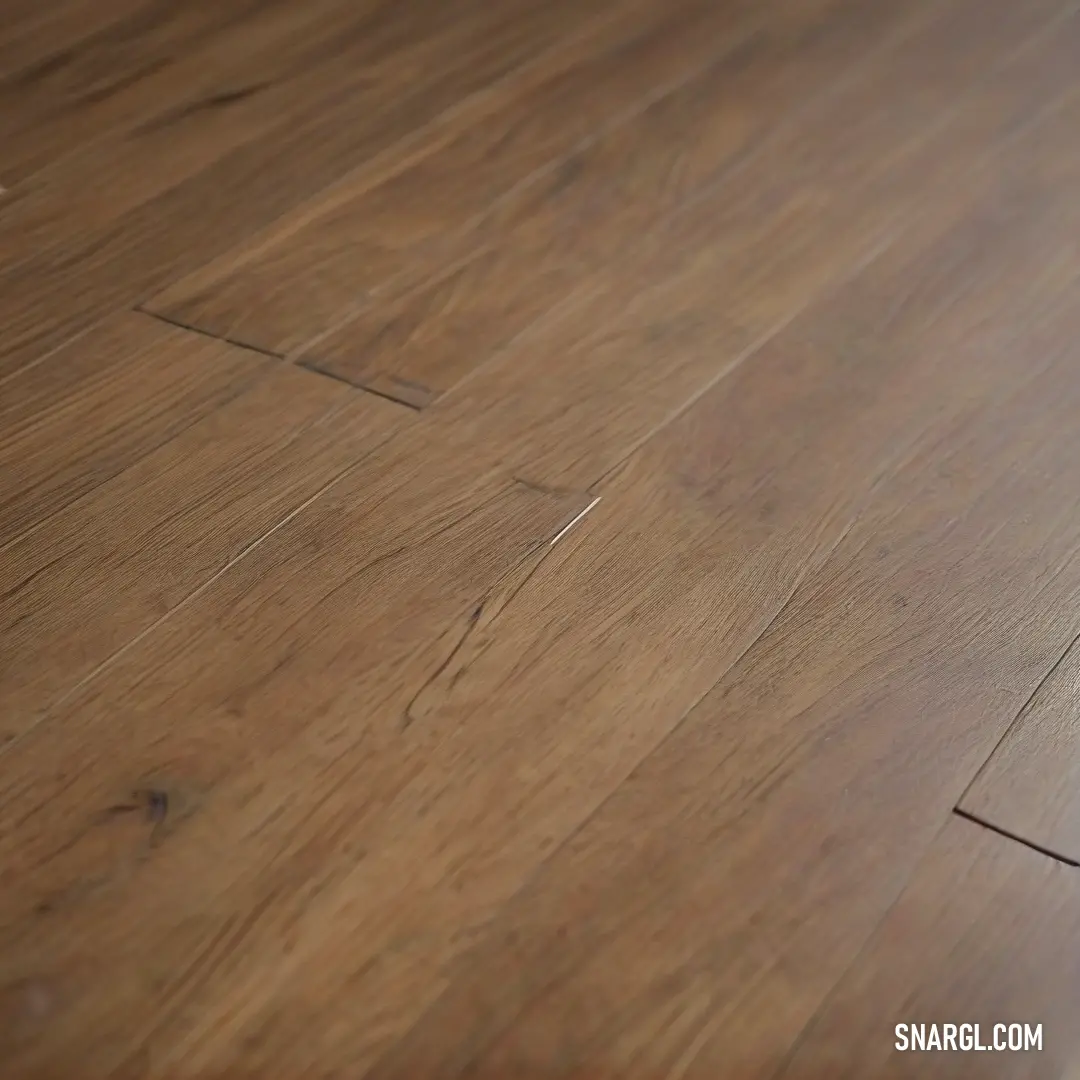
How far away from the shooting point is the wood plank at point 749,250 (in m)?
1.18

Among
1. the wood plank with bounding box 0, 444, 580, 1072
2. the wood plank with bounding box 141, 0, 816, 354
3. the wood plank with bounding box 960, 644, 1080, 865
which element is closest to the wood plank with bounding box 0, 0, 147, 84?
the wood plank with bounding box 141, 0, 816, 354

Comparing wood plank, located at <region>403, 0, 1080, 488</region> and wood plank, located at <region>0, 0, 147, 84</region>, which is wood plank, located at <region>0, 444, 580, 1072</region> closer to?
wood plank, located at <region>403, 0, 1080, 488</region>

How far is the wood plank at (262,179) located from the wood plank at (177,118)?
0.02m

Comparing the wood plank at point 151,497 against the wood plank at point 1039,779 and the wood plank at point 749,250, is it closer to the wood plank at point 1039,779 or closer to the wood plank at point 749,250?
the wood plank at point 749,250

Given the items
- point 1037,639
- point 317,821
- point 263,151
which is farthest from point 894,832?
point 263,151

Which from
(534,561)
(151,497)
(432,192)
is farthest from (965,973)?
(432,192)

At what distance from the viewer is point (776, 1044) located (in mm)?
783

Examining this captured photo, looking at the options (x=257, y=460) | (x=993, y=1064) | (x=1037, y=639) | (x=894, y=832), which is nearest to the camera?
(x=993, y=1064)

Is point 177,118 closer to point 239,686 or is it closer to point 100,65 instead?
point 100,65

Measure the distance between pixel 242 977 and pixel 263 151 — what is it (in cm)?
94

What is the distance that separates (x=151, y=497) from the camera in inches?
43.4

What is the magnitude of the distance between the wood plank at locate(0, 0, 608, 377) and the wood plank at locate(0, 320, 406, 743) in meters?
0.07

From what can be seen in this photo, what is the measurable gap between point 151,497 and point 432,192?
49 cm

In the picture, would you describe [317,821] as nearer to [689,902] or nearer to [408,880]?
[408,880]
